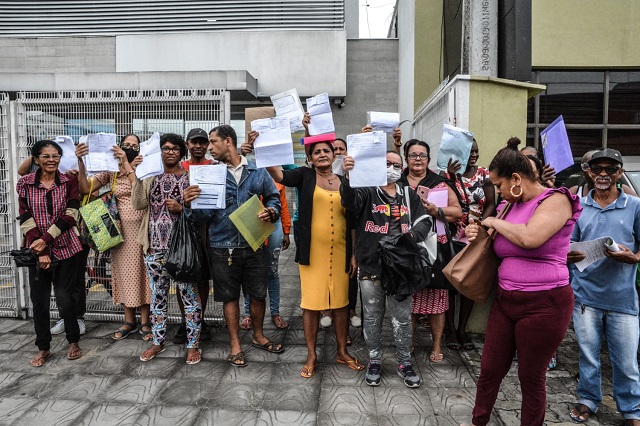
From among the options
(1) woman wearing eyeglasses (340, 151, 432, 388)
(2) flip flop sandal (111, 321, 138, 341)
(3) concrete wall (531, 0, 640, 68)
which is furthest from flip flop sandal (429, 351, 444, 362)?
(3) concrete wall (531, 0, 640, 68)

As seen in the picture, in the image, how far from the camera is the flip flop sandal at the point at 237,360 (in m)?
4.20

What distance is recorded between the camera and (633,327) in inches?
128

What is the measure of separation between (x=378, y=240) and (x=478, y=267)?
98 cm

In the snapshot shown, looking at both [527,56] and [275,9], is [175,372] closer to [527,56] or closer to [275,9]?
[527,56]

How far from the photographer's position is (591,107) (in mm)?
8016

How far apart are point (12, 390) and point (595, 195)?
16.5 feet

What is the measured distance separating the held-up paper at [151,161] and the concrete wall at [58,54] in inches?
421

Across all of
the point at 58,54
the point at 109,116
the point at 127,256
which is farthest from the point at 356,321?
the point at 58,54

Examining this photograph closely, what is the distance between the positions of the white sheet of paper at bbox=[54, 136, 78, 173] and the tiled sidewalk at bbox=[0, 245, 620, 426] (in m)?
1.87

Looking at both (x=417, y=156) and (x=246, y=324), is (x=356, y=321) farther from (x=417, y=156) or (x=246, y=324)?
(x=417, y=156)

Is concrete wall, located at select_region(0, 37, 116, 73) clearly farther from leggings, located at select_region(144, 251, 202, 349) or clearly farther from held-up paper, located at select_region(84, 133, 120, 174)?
leggings, located at select_region(144, 251, 202, 349)

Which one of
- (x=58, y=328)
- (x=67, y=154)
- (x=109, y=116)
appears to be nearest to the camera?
(x=67, y=154)

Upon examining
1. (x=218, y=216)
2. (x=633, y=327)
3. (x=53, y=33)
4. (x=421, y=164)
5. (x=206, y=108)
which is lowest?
(x=633, y=327)

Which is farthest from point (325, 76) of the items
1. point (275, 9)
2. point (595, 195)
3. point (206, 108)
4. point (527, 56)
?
point (595, 195)
